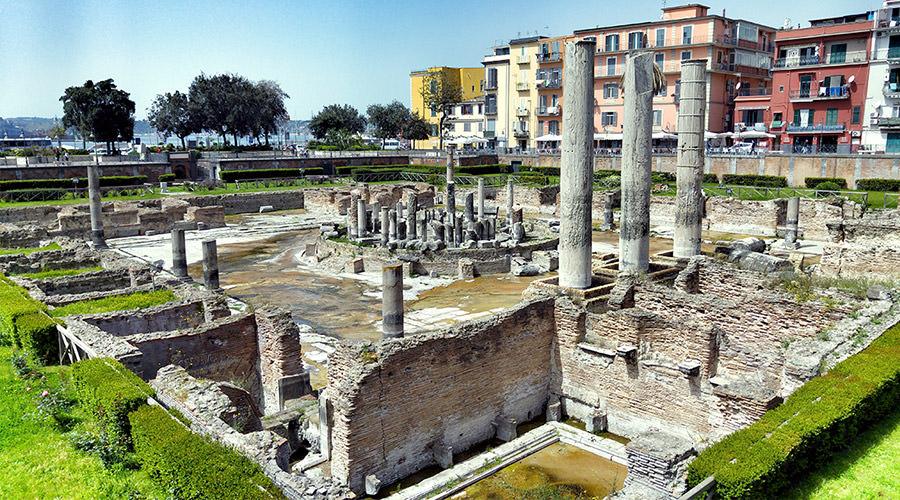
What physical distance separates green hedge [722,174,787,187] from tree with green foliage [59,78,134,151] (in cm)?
5861

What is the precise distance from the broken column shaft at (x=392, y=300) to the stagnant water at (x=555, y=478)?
16.3ft

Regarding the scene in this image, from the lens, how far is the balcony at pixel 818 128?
48.0 meters

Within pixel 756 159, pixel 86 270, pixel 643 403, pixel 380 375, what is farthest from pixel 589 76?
pixel 756 159

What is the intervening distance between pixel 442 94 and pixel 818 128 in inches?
1925

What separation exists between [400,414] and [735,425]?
577 centimetres

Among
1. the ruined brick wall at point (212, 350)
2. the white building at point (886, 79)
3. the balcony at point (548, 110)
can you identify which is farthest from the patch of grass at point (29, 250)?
the balcony at point (548, 110)

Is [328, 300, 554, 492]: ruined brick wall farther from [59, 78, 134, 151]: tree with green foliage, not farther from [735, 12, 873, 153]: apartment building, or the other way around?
[59, 78, 134, 151]: tree with green foliage

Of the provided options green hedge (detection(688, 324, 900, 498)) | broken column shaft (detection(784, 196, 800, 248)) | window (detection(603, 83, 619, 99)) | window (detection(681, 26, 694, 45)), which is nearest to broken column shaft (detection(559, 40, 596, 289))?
green hedge (detection(688, 324, 900, 498))

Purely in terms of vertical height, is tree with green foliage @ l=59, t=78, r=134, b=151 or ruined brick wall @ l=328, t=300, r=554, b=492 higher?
tree with green foliage @ l=59, t=78, r=134, b=151

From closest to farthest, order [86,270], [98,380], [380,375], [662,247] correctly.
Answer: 1. [98,380]
2. [380,375]
3. [86,270]
4. [662,247]

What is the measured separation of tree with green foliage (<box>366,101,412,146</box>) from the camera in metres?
89.7

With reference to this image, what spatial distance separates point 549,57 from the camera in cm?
6625

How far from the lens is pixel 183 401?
10.8 meters

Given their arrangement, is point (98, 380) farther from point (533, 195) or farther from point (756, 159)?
point (756, 159)
